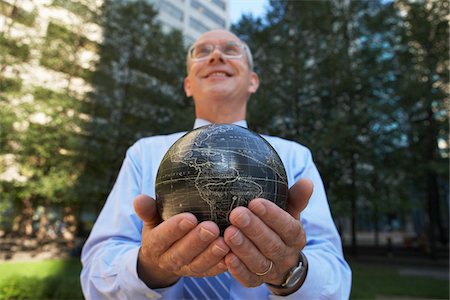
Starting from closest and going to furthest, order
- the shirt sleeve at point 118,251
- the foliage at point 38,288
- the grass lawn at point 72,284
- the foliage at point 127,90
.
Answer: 1. the shirt sleeve at point 118,251
2. the foliage at point 38,288
3. the grass lawn at point 72,284
4. the foliage at point 127,90

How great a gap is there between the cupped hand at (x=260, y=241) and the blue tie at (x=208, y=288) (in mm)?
700

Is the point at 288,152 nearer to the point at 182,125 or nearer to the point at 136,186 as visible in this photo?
the point at 136,186

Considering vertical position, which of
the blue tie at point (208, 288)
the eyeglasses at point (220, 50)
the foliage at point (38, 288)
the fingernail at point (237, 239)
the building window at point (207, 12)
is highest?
the building window at point (207, 12)

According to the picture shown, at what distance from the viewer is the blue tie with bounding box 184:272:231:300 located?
87.8 inches

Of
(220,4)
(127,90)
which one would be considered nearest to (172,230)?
(127,90)

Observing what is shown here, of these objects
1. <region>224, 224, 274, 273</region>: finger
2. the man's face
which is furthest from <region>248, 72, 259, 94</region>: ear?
<region>224, 224, 274, 273</region>: finger

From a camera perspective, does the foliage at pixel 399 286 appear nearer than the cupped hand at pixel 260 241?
No

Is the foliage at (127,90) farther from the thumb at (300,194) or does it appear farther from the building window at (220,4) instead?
the building window at (220,4)

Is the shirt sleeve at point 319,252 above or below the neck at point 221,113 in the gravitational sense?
below

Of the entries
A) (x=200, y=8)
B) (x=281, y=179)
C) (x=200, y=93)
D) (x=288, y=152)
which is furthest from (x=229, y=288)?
(x=200, y=8)

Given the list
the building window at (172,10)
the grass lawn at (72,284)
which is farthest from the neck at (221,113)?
the building window at (172,10)

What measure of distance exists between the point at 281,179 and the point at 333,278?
2.36ft

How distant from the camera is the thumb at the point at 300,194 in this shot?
1.68 m

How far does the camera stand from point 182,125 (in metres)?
14.8
